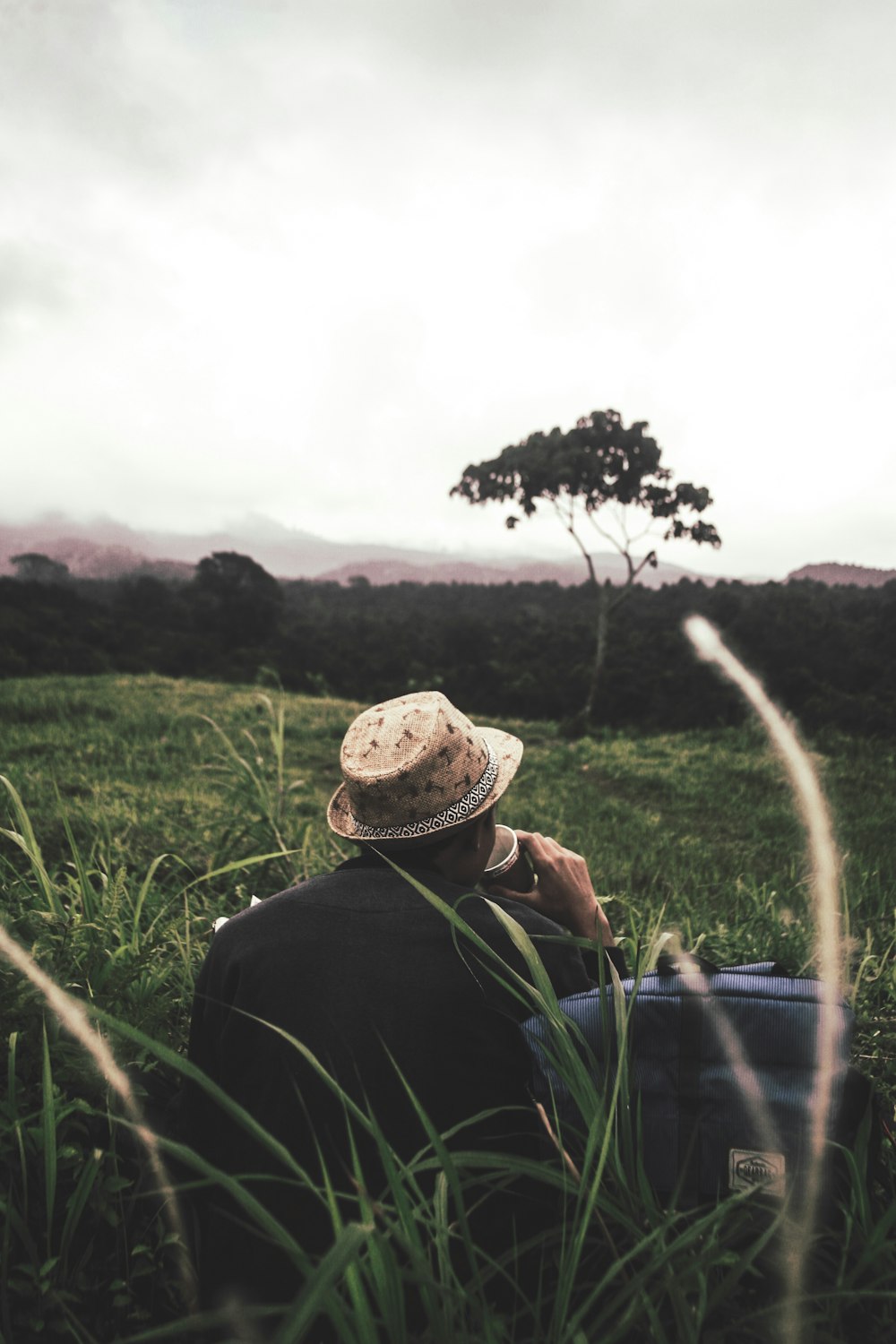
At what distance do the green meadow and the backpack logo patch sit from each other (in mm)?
45

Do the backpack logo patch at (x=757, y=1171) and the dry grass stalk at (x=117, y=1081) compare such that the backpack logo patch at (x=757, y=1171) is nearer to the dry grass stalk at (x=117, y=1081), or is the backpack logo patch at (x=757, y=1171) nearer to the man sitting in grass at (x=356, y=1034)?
the man sitting in grass at (x=356, y=1034)

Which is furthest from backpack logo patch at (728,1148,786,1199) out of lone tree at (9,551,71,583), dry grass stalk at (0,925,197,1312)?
lone tree at (9,551,71,583)

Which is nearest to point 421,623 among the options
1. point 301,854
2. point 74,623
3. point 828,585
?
point 74,623

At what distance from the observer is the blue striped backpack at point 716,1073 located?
1.14m

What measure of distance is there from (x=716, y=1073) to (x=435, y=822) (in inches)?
26.7

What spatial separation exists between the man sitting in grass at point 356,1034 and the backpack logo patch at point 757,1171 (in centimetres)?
32

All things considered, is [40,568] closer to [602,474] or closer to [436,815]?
[602,474]

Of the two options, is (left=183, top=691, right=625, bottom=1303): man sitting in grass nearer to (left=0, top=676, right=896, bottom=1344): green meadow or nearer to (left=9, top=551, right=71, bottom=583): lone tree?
(left=0, top=676, right=896, bottom=1344): green meadow

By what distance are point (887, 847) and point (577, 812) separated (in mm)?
2523

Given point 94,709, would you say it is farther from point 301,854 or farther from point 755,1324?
point 755,1324

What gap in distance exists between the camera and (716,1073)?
46.8 inches

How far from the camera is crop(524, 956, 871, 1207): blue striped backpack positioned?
1141 millimetres

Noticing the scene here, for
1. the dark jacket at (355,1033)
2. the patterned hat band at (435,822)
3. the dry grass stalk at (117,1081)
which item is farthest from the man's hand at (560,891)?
the dry grass stalk at (117,1081)

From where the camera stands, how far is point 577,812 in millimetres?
6852
